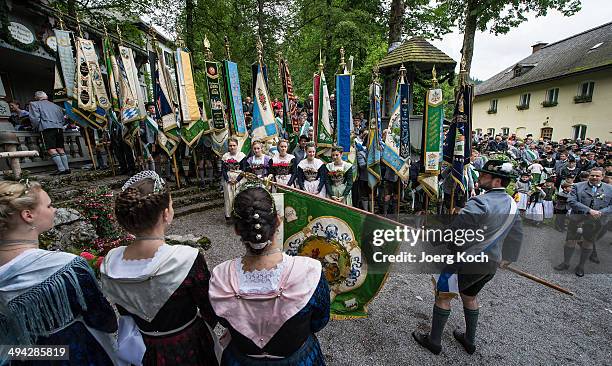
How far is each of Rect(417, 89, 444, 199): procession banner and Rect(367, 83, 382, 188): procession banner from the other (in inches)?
40.1

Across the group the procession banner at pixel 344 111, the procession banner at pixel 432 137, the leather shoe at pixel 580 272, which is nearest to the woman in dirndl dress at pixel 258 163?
the procession banner at pixel 344 111

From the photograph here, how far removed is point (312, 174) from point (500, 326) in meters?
3.94

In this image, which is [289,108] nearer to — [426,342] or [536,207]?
[426,342]

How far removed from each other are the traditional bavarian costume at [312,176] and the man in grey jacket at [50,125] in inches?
248

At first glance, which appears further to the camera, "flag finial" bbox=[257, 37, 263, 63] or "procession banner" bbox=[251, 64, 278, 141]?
"procession banner" bbox=[251, 64, 278, 141]

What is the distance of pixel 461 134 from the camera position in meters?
5.87

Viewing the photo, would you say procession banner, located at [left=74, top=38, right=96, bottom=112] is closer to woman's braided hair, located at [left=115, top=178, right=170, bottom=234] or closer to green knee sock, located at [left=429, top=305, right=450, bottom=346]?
woman's braided hair, located at [left=115, top=178, right=170, bottom=234]

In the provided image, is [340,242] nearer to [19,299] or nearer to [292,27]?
[19,299]

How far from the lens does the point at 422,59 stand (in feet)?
27.1

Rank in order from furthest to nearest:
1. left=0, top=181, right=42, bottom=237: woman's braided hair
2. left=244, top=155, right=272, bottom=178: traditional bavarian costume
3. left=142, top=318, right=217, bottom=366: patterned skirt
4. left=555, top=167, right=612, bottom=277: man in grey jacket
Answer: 1. left=244, top=155, right=272, bottom=178: traditional bavarian costume
2. left=555, top=167, right=612, bottom=277: man in grey jacket
3. left=142, top=318, right=217, bottom=366: patterned skirt
4. left=0, top=181, right=42, bottom=237: woman's braided hair

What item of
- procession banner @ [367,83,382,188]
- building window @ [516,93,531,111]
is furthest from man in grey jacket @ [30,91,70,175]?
building window @ [516,93,531,111]

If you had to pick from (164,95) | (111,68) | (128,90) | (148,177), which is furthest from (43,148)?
(148,177)

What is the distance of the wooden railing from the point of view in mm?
7164

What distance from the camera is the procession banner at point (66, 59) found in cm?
657
